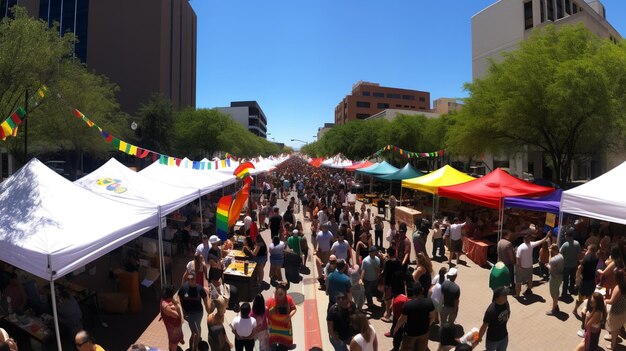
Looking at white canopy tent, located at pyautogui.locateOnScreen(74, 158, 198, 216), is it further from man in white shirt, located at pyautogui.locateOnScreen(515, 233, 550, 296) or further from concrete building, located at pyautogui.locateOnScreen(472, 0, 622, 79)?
concrete building, located at pyautogui.locateOnScreen(472, 0, 622, 79)

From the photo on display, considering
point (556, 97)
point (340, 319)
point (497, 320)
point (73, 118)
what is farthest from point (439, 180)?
point (73, 118)

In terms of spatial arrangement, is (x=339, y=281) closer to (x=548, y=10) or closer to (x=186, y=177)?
(x=186, y=177)

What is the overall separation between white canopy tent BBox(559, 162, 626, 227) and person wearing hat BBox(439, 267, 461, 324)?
428 cm

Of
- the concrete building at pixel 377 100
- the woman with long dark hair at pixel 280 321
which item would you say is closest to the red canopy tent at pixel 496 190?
the woman with long dark hair at pixel 280 321

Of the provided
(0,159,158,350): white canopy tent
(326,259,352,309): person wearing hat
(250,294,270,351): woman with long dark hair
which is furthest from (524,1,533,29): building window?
(250,294,270,351): woman with long dark hair

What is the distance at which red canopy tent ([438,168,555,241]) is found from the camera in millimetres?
10766

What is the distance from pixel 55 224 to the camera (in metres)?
5.77

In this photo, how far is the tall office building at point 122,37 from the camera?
50.3 m

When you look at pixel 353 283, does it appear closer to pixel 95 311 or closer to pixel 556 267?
pixel 556 267

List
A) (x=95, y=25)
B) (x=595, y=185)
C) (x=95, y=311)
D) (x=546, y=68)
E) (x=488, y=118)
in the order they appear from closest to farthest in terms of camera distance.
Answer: (x=95, y=311)
(x=595, y=185)
(x=546, y=68)
(x=488, y=118)
(x=95, y=25)

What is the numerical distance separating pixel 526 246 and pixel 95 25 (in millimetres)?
59330

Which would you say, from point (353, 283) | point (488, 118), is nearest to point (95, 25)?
point (488, 118)

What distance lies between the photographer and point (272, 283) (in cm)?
898

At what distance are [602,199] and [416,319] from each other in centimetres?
591
